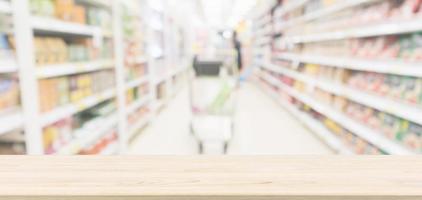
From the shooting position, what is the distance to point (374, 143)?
2.74m

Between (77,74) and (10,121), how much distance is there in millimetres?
1244

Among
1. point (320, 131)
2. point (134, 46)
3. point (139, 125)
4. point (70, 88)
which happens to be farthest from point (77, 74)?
point (320, 131)

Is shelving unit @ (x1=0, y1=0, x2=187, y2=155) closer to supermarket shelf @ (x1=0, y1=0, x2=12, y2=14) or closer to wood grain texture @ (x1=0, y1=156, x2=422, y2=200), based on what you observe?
supermarket shelf @ (x1=0, y1=0, x2=12, y2=14)

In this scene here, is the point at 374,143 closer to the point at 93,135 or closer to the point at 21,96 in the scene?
the point at 93,135

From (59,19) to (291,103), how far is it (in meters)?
4.44

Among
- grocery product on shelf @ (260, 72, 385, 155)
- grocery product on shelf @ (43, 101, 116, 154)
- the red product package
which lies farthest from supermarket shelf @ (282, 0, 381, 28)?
grocery product on shelf @ (43, 101, 116, 154)

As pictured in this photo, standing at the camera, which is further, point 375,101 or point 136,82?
point 136,82

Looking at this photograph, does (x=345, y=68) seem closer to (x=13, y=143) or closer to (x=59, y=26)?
(x=59, y=26)

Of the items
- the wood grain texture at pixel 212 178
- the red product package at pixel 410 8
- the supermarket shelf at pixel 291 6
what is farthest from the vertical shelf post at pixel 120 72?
the supermarket shelf at pixel 291 6

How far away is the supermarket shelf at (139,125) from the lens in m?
3.88

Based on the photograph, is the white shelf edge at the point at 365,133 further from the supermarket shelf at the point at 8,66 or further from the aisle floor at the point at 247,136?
the supermarket shelf at the point at 8,66

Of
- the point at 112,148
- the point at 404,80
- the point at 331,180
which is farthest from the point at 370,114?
the point at 331,180

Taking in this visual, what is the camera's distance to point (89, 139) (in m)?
2.69

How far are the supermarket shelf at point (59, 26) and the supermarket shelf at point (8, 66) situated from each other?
11.2 inches
